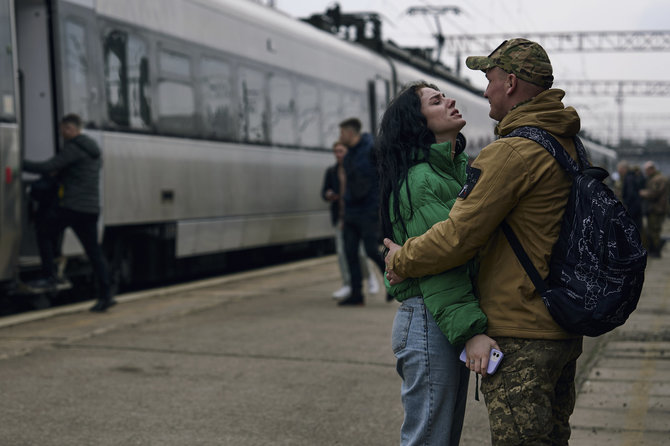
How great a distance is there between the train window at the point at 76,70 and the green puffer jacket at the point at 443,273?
264 inches

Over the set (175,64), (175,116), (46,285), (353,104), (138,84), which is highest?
(175,64)

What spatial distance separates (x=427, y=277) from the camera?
115 inches

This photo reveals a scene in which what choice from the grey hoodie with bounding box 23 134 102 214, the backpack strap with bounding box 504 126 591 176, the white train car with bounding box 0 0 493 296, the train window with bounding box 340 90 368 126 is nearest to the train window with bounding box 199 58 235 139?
the white train car with bounding box 0 0 493 296

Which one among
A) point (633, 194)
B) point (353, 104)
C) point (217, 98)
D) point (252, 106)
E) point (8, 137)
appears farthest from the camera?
point (633, 194)

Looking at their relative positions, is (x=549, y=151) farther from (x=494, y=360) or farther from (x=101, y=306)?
(x=101, y=306)

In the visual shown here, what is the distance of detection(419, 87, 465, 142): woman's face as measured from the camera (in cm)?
307

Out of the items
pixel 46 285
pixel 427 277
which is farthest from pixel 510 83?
pixel 46 285

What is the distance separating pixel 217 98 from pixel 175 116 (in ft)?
3.48

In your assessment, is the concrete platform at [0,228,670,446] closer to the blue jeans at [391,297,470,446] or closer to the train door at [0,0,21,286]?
the train door at [0,0,21,286]

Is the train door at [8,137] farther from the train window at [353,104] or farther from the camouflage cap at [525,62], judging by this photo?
the train window at [353,104]

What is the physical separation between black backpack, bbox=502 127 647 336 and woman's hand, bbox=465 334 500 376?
202 mm

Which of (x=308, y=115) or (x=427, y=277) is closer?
(x=427, y=277)

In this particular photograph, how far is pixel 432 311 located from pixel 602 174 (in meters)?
0.62

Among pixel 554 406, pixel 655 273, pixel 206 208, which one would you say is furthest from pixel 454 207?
pixel 655 273
